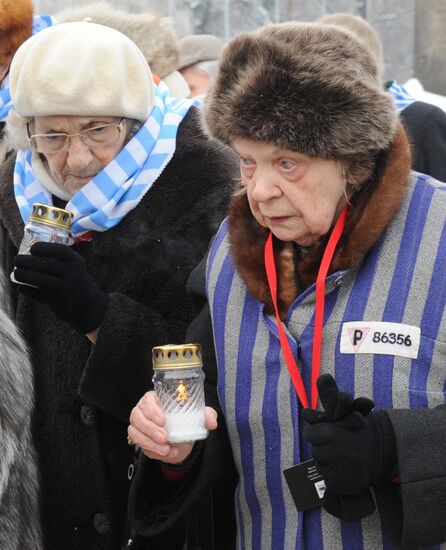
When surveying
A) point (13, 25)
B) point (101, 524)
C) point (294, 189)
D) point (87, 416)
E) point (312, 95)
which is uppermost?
point (312, 95)

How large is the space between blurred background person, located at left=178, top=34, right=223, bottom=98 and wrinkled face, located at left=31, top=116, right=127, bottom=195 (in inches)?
115

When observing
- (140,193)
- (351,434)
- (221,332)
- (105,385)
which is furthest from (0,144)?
(351,434)

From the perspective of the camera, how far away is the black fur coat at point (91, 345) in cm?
270

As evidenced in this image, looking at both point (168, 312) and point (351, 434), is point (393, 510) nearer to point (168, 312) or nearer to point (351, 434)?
point (351, 434)

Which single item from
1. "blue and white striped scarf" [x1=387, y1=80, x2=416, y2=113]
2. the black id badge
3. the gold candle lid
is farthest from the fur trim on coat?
"blue and white striped scarf" [x1=387, y1=80, x2=416, y2=113]

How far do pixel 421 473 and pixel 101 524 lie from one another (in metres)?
1.12

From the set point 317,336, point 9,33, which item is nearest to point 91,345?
point 317,336

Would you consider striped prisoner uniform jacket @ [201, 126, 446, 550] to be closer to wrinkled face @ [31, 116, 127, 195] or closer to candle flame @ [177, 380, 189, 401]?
candle flame @ [177, 380, 189, 401]

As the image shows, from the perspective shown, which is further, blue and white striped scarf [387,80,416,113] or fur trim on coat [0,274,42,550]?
blue and white striped scarf [387,80,416,113]

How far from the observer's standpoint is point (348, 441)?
1.81 metres

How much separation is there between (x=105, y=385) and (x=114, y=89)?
30.8 inches

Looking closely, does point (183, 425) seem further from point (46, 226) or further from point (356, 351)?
point (46, 226)

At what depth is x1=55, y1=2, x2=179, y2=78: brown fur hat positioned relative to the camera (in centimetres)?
420

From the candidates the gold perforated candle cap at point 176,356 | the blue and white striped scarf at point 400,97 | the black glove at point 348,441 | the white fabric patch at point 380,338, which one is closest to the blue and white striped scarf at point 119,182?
the gold perforated candle cap at point 176,356
